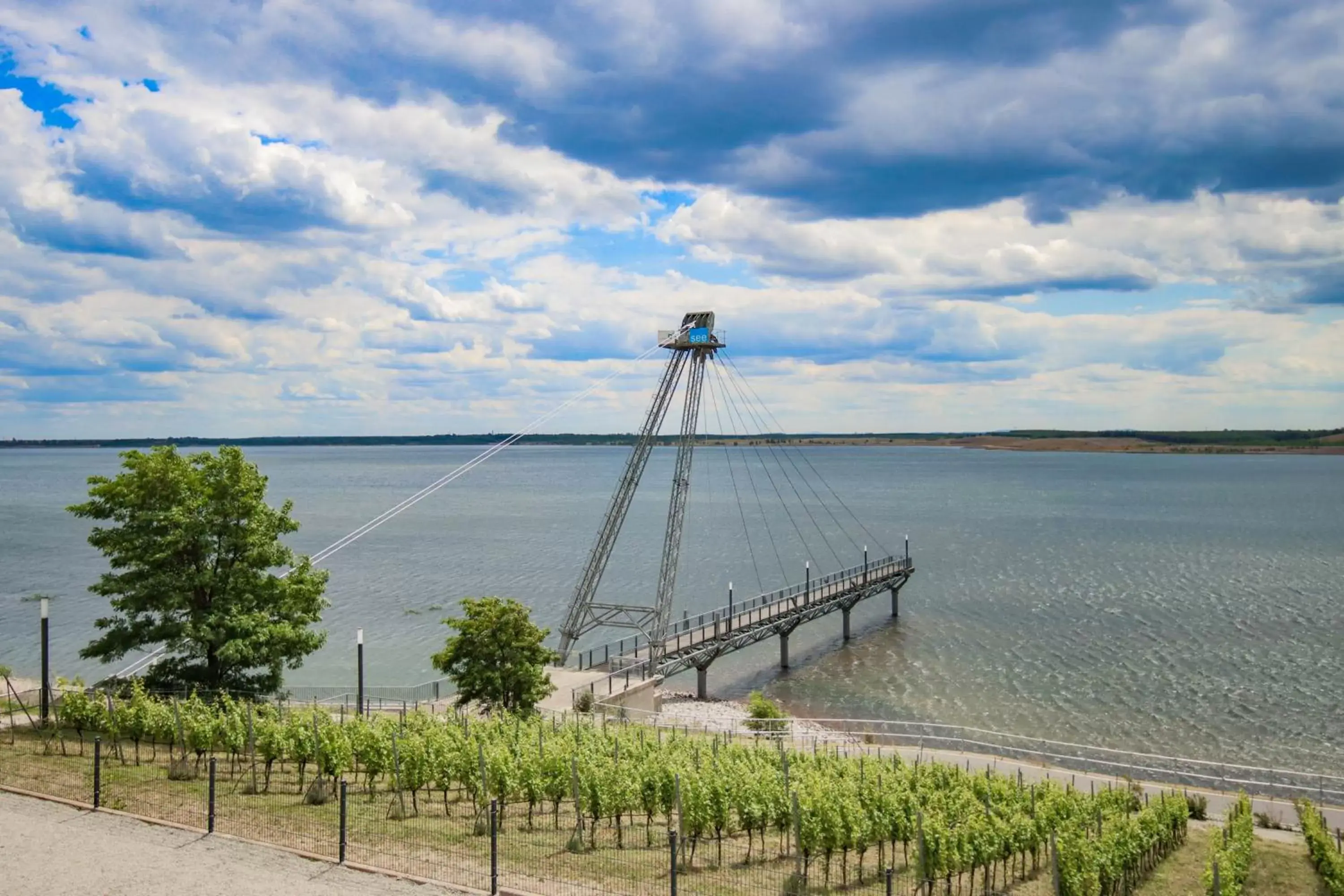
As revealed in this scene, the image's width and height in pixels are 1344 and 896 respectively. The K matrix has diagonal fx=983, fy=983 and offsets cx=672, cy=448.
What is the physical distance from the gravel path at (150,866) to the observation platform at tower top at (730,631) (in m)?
23.2

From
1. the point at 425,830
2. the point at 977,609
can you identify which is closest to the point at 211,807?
the point at 425,830

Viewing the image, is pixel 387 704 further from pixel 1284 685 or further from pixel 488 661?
pixel 1284 685

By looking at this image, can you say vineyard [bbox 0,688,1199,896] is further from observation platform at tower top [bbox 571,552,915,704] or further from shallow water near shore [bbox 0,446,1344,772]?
shallow water near shore [bbox 0,446,1344,772]

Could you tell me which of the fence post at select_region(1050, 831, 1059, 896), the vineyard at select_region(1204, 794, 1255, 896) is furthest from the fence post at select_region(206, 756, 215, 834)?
the vineyard at select_region(1204, 794, 1255, 896)

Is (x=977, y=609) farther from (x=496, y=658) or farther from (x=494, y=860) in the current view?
(x=494, y=860)

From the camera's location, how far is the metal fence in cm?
1902

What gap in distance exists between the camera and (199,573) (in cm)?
3316

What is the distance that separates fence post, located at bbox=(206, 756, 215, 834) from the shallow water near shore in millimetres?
34521

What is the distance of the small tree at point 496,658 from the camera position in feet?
116

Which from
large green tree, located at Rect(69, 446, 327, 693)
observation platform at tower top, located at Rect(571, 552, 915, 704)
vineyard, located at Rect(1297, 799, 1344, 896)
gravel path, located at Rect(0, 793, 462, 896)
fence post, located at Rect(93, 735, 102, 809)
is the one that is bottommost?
observation platform at tower top, located at Rect(571, 552, 915, 704)

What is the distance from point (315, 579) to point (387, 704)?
906 cm

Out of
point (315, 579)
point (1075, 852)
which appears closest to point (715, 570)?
point (315, 579)

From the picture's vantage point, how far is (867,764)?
30531 millimetres

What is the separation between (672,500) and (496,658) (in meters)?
19.2
